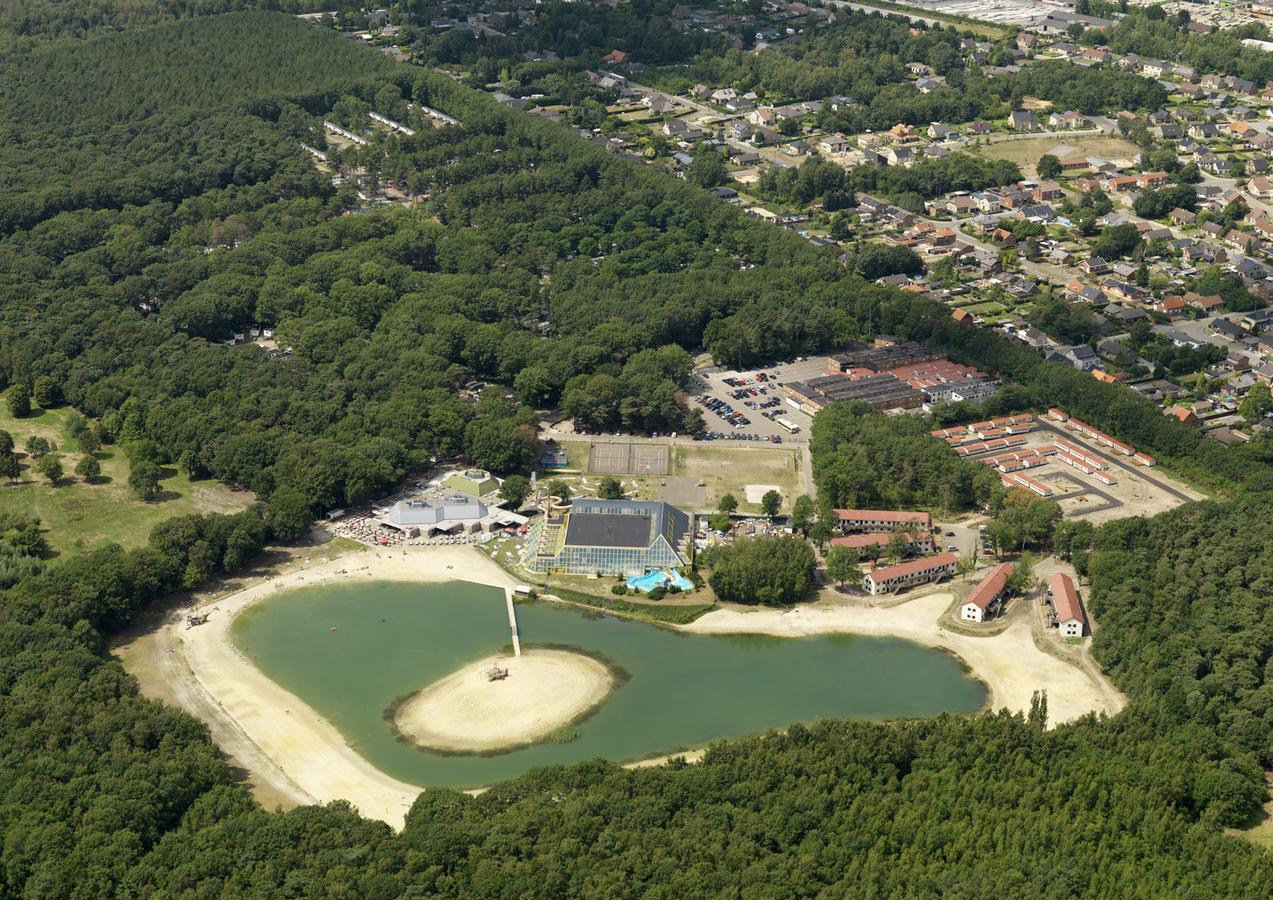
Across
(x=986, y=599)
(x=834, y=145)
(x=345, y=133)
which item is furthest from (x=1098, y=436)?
(x=345, y=133)

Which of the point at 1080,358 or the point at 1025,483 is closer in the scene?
the point at 1025,483

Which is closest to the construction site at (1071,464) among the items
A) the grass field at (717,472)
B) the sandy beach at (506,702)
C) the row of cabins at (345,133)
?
the grass field at (717,472)

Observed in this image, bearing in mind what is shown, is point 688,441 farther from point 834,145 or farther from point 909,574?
point 834,145

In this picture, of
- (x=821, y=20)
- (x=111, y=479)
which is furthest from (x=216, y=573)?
(x=821, y=20)

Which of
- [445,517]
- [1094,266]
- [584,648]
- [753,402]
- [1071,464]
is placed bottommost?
[584,648]

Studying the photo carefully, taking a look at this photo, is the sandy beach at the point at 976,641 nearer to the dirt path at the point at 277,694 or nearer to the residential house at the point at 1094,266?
the dirt path at the point at 277,694

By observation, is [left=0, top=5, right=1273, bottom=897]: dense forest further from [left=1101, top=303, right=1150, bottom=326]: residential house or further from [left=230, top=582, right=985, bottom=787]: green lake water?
[left=1101, top=303, right=1150, bottom=326]: residential house

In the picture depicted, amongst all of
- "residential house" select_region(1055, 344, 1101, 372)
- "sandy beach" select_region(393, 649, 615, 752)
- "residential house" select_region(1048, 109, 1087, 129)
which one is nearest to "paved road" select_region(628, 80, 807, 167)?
"residential house" select_region(1048, 109, 1087, 129)
